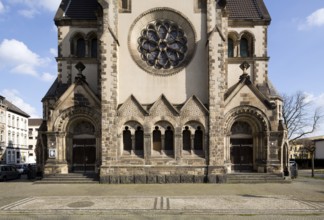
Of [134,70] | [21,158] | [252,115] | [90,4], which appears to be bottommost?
[21,158]

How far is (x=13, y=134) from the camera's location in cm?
6219

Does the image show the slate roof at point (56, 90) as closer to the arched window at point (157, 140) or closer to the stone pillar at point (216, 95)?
the arched window at point (157, 140)

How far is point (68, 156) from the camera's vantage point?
25656 millimetres

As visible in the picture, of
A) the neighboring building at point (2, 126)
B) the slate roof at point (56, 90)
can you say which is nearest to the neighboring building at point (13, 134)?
the neighboring building at point (2, 126)

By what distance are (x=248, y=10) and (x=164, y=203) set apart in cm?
2005

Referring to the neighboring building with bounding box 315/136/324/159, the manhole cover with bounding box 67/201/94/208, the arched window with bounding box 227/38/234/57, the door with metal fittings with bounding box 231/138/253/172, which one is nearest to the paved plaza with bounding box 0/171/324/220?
the manhole cover with bounding box 67/201/94/208

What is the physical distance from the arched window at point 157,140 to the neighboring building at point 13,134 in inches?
1619

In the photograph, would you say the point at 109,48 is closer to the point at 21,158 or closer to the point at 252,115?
the point at 252,115

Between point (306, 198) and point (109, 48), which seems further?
point (109, 48)

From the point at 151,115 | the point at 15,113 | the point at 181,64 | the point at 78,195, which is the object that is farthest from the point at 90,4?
the point at 15,113

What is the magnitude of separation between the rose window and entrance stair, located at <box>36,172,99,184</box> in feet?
31.7

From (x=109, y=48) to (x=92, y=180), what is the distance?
32.0 ft

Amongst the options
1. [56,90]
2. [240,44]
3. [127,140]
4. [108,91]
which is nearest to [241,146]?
[240,44]

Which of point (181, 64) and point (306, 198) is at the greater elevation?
point (181, 64)
